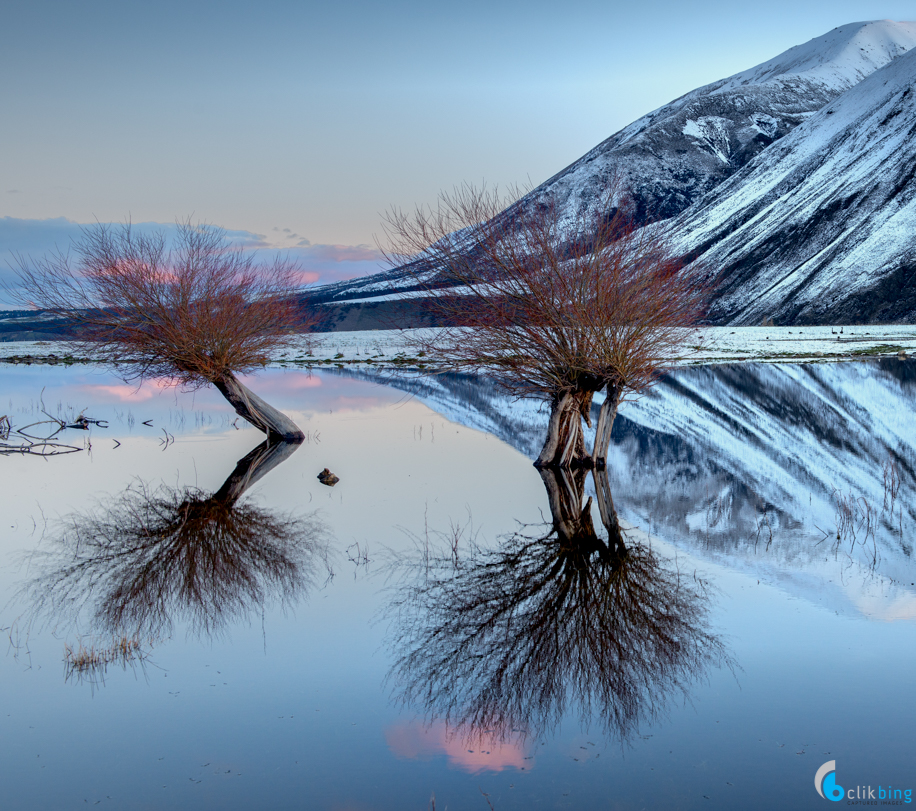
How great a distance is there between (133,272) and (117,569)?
14197 mm

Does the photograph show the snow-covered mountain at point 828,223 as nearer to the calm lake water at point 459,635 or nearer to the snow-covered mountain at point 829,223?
the snow-covered mountain at point 829,223

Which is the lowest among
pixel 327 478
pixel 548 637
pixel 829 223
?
pixel 548 637

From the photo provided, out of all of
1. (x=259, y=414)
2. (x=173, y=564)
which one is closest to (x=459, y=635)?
(x=173, y=564)

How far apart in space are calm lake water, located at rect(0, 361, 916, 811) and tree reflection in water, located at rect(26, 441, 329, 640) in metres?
0.07

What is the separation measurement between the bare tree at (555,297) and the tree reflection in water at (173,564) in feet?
22.7

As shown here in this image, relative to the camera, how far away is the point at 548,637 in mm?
9891

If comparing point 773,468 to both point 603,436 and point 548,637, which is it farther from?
point 548,637

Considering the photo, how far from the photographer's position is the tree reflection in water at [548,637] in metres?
8.35

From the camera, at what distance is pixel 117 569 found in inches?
522

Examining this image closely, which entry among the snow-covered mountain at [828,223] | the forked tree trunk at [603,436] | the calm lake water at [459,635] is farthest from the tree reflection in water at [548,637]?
the snow-covered mountain at [828,223]

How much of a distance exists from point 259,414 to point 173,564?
1493cm

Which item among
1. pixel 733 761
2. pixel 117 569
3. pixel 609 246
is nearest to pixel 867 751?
pixel 733 761

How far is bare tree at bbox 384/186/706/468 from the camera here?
65.3 feet

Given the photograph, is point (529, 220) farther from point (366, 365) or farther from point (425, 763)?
point (366, 365)
